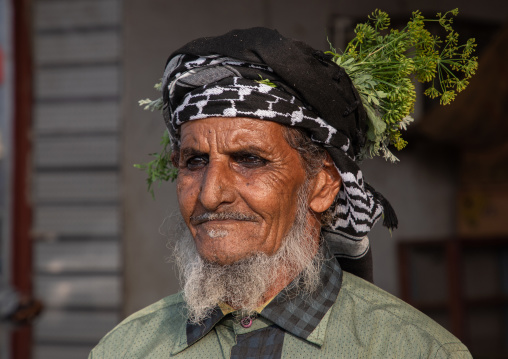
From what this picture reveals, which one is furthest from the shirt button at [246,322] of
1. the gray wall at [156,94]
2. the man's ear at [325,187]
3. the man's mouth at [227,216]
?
the gray wall at [156,94]

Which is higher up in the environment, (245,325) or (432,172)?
(432,172)

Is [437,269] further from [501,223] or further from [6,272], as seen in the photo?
[6,272]

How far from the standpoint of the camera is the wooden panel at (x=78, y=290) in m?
5.43

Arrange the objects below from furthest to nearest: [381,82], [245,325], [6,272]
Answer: [6,272] → [381,82] → [245,325]

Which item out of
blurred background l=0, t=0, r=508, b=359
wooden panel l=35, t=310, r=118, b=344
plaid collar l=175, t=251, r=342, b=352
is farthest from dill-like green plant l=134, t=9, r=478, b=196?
wooden panel l=35, t=310, r=118, b=344

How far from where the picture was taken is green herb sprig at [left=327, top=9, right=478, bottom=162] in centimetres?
228

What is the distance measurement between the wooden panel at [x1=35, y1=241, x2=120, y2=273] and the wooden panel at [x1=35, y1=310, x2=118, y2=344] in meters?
0.37

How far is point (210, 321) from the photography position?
2.22 metres

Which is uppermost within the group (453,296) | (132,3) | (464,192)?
(132,3)

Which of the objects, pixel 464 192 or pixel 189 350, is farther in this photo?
pixel 464 192

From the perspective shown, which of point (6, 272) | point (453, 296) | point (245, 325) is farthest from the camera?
point (6, 272)

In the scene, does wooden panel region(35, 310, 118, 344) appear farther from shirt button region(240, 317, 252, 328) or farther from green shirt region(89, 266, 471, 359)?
shirt button region(240, 317, 252, 328)

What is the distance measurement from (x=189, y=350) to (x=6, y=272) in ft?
12.3

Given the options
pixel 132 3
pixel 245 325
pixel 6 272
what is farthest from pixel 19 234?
pixel 245 325
